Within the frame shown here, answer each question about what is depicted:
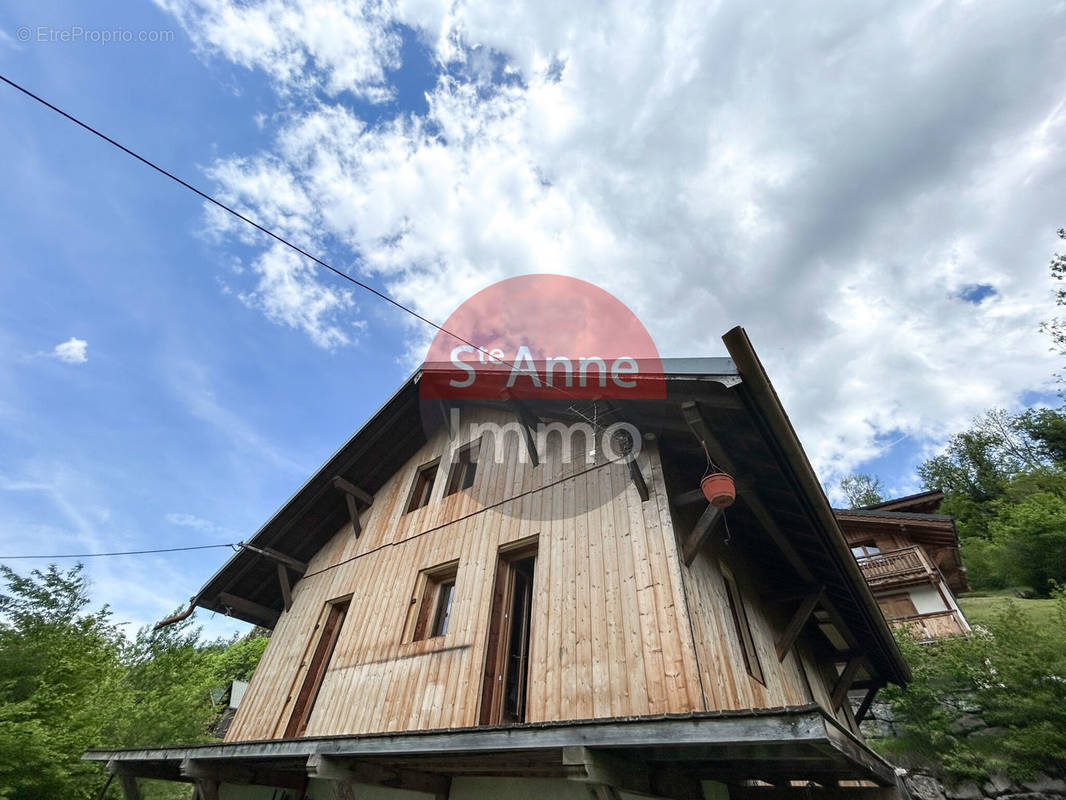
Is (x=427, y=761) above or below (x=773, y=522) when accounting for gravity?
below

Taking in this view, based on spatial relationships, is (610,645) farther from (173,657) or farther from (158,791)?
(173,657)

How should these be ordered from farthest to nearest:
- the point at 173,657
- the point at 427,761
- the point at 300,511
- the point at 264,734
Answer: the point at 173,657 < the point at 300,511 < the point at 264,734 < the point at 427,761

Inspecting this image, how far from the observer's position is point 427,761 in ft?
14.4

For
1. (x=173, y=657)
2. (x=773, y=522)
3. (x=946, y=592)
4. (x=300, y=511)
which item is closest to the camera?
(x=773, y=522)

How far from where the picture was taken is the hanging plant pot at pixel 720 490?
12.9 ft

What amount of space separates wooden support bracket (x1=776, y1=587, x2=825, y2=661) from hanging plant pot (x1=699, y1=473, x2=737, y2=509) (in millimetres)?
3731

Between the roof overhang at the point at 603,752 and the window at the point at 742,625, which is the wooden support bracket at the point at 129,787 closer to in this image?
the roof overhang at the point at 603,752

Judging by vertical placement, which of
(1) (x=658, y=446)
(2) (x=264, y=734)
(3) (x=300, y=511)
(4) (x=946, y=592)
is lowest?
(2) (x=264, y=734)

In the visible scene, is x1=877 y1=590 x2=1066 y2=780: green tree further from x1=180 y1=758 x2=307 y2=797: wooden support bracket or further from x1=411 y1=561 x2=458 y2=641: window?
x1=180 y1=758 x2=307 y2=797: wooden support bracket

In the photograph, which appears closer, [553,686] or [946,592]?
[553,686]

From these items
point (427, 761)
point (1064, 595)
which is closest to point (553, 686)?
point (427, 761)

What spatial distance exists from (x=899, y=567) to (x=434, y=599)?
19.3 meters

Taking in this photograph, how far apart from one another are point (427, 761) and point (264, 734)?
4553 millimetres

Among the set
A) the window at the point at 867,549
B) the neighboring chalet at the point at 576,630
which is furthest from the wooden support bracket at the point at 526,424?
the window at the point at 867,549
